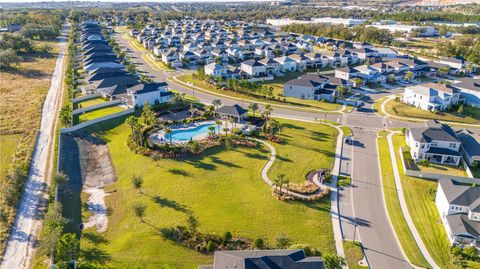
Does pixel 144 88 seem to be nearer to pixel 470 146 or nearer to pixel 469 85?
pixel 470 146

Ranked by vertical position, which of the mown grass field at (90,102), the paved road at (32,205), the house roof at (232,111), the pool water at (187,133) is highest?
the house roof at (232,111)

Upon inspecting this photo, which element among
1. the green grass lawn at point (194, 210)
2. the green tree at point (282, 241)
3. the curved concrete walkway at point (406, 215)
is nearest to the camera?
the green tree at point (282, 241)

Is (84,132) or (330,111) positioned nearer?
(84,132)

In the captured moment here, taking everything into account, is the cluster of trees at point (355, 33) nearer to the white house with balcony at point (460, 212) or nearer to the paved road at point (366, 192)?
the paved road at point (366, 192)

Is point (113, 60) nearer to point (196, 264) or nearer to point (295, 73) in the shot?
point (295, 73)

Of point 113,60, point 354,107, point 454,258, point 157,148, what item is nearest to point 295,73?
point 354,107

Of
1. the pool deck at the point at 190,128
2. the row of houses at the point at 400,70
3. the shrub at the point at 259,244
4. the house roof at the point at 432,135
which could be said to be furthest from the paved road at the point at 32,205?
the row of houses at the point at 400,70

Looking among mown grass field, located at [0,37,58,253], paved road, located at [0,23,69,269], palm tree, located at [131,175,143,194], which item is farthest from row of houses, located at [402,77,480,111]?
mown grass field, located at [0,37,58,253]

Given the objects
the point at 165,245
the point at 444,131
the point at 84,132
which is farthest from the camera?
the point at 84,132
